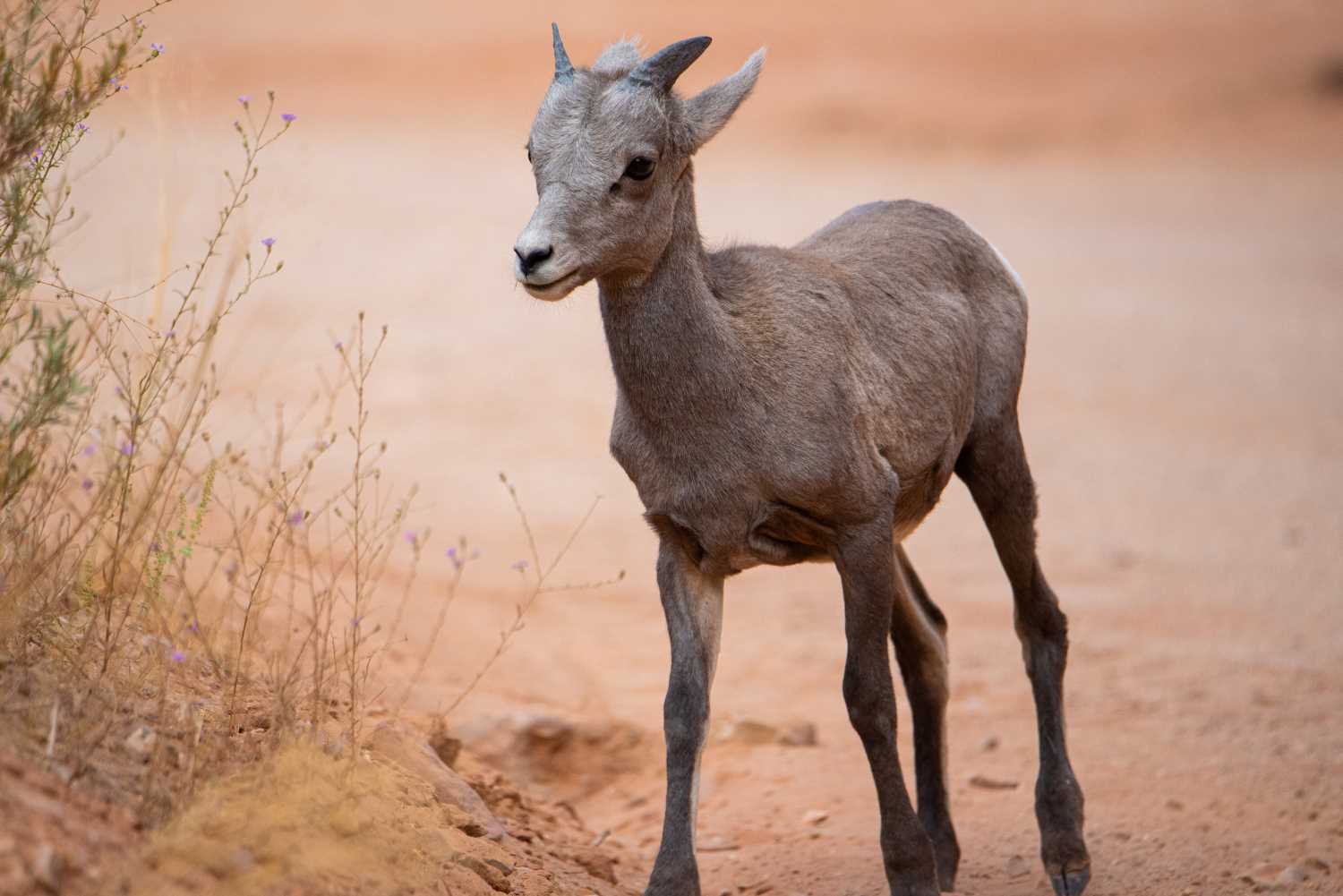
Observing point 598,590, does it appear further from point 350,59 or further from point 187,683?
point 350,59

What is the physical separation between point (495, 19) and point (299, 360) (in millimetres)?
25457

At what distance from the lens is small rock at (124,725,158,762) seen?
4367 mm

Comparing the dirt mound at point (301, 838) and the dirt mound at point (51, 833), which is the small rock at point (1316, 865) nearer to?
the dirt mound at point (301, 838)

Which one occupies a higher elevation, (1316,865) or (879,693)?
(879,693)

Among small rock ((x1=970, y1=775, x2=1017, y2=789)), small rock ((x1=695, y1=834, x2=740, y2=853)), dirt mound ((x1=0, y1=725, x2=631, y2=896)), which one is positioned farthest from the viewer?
small rock ((x1=970, y1=775, x2=1017, y2=789))

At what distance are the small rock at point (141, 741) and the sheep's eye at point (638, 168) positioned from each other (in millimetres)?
2261

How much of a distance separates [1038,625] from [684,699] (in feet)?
6.64

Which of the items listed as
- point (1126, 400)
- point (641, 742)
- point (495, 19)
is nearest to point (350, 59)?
point (495, 19)

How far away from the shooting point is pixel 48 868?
357 centimetres

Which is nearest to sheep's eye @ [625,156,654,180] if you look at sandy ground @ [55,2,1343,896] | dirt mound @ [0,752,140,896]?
sandy ground @ [55,2,1343,896]

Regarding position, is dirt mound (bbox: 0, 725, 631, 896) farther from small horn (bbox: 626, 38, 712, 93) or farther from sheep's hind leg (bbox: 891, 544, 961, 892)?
small horn (bbox: 626, 38, 712, 93)

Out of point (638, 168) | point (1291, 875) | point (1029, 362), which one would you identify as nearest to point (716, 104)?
point (638, 168)

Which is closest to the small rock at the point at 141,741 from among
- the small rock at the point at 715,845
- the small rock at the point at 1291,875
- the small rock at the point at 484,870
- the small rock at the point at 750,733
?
the small rock at the point at 484,870

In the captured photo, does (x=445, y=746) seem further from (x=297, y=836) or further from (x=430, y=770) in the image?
(x=297, y=836)
